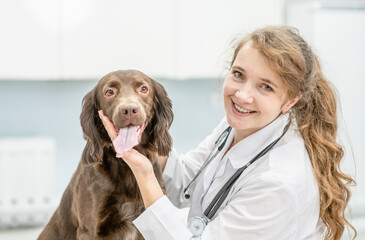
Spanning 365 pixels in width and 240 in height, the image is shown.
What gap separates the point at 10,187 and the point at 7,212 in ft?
0.51

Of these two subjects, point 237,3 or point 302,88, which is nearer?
point 302,88

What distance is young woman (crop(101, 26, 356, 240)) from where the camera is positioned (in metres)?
1.36

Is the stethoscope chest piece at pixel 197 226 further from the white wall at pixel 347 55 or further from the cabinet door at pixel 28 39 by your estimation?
the white wall at pixel 347 55

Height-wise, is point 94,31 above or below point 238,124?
above

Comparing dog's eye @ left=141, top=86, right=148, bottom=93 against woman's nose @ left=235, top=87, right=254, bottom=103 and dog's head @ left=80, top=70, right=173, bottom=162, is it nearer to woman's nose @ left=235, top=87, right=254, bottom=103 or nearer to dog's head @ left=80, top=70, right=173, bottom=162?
dog's head @ left=80, top=70, right=173, bottom=162

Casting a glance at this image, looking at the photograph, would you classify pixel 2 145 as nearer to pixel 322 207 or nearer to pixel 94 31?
pixel 94 31

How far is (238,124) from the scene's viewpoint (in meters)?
1.50

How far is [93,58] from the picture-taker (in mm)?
2922

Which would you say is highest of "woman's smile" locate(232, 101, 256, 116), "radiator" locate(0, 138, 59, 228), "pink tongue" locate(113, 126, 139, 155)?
"woman's smile" locate(232, 101, 256, 116)

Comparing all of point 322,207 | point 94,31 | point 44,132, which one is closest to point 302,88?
point 322,207

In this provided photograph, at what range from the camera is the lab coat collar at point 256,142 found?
157 centimetres

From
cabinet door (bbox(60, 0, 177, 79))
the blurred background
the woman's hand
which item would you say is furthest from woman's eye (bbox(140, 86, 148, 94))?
cabinet door (bbox(60, 0, 177, 79))

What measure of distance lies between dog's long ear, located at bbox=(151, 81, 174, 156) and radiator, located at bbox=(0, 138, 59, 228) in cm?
167

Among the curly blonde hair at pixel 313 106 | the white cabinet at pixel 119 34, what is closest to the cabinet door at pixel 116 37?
the white cabinet at pixel 119 34
